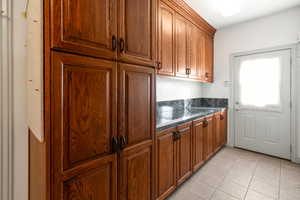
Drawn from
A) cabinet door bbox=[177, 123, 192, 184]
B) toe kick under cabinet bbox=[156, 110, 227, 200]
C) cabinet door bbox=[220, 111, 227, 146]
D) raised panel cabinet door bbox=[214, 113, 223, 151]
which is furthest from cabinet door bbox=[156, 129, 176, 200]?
cabinet door bbox=[220, 111, 227, 146]

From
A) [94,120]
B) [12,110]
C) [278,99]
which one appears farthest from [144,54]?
[278,99]

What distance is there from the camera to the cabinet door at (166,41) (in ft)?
6.68

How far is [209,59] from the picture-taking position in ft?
11.4

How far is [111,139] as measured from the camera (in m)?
1.03

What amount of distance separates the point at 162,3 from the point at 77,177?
7.01 feet

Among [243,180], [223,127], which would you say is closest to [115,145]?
[243,180]

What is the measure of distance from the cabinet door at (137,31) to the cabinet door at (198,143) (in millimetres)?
1300

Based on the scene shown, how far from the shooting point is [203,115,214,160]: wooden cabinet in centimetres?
254

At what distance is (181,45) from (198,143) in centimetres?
149

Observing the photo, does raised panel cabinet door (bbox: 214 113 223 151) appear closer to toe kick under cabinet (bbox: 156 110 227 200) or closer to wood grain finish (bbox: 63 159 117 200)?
toe kick under cabinet (bbox: 156 110 227 200)

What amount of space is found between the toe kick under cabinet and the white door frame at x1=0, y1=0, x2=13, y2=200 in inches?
46.5

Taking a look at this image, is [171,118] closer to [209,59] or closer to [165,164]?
[165,164]

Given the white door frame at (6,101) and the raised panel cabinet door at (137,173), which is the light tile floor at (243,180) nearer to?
the raised panel cabinet door at (137,173)

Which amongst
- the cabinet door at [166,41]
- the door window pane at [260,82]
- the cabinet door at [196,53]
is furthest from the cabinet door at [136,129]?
the door window pane at [260,82]
